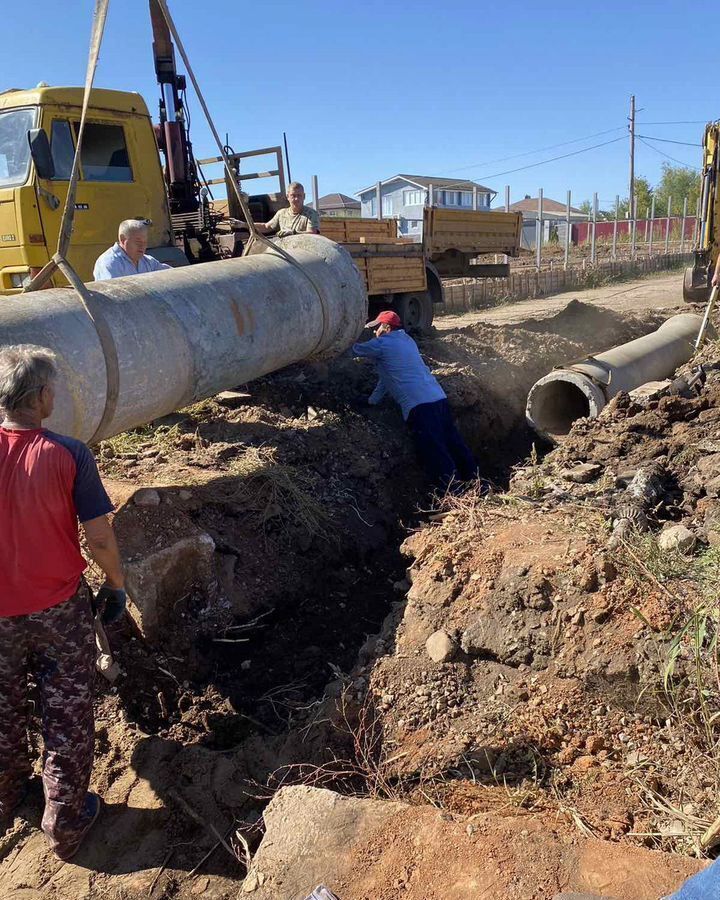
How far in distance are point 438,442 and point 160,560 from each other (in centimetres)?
314

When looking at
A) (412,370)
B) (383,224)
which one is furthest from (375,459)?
(383,224)

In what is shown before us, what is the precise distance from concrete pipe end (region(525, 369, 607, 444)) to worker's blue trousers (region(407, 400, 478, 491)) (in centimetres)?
92

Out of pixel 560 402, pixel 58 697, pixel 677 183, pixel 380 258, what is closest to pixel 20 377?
pixel 58 697

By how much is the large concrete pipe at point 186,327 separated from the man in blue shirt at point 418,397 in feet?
1.56

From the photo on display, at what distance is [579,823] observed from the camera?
2.45 m

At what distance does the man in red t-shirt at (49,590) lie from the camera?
105 inches

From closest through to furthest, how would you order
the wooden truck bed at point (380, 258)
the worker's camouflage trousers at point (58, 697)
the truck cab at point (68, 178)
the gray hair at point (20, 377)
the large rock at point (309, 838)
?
the large rock at point (309, 838), the gray hair at point (20, 377), the worker's camouflage trousers at point (58, 697), the truck cab at point (68, 178), the wooden truck bed at point (380, 258)

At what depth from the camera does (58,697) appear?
9.53ft

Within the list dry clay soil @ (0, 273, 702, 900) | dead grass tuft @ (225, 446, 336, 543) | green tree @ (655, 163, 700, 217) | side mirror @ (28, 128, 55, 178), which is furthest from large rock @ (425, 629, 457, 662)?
green tree @ (655, 163, 700, 217)

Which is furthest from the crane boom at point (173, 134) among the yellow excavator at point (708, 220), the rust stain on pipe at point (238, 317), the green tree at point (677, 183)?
the green tree at point (677, 183)

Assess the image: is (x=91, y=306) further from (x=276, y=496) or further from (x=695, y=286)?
(x=695, y=286)

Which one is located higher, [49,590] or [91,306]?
[91,306]

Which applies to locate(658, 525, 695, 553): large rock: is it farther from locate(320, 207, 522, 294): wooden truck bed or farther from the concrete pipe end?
locate(320, 207, 522, 294): wooden truck bed

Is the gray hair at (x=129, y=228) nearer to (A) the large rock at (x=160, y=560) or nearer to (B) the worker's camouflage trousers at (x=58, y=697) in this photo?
(A) the large rock at (x=160, y=560)
